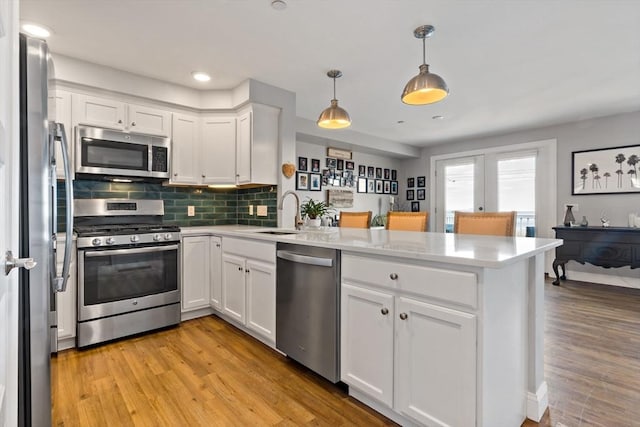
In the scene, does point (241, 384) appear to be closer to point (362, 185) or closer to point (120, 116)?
point (120, 116)

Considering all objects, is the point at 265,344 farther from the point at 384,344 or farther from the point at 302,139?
the point at 302,139

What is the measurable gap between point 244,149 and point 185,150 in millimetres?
626

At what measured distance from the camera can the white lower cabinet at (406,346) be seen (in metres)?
1.28

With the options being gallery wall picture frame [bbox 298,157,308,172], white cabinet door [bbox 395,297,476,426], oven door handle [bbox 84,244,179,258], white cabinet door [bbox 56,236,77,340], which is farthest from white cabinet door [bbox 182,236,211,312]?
gallery wall picture frame [bbox 298,157,308,172]

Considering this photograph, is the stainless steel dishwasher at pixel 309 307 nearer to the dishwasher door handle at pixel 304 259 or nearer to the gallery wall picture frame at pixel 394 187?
the dishwasher door handle at pixel 304 259

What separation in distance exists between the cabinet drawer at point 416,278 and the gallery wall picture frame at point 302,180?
3.51 meters

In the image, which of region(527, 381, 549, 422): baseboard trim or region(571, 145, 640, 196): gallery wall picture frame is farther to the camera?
region(571, 145, 640, 196): gallery wall picture frame

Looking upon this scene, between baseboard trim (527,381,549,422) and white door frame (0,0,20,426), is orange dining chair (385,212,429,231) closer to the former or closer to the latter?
baseboard trim (527,381,549,422)

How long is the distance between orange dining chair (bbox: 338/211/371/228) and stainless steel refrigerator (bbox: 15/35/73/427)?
2742 mm

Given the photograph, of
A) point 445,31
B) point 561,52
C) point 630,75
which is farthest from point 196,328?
point 630,75

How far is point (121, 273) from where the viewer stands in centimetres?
260

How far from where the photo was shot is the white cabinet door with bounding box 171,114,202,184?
10.8 ft

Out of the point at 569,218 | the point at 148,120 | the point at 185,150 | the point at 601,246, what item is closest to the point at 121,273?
the point at 185,150

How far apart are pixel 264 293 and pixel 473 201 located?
4965mm
